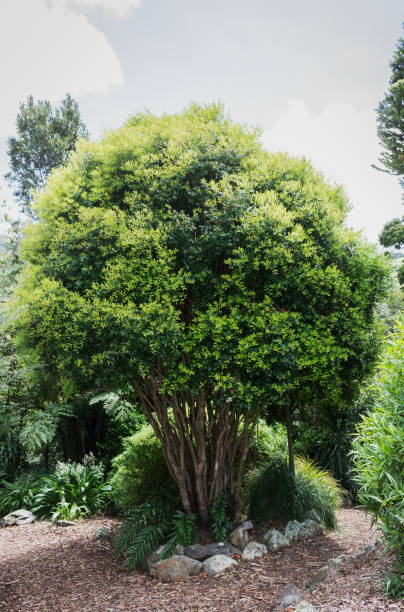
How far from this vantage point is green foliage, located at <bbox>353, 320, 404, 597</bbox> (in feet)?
9.66

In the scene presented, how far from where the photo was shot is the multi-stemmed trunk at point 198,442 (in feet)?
17.8

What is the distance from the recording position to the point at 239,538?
525 cm

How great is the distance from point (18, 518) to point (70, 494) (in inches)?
38.0

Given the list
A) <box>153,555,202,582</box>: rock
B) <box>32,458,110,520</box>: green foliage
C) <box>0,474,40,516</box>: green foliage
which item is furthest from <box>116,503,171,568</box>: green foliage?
<box>0,474,40,516</box>: green foliage

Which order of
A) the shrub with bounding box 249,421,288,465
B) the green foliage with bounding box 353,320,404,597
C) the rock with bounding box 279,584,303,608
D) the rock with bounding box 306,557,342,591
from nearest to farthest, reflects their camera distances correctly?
1. the green foliage with bounding box 353,320,404,597
2. the rock with bounding box 279,584,303,608
3. the rock with bounding box 306,557,342,591
4. the shrub with bounding box 249,421,288,465

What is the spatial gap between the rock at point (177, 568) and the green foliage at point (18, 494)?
14.3 ft

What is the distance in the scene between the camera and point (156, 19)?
696cm

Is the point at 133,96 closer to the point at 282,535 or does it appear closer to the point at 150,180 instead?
the point at 150,180

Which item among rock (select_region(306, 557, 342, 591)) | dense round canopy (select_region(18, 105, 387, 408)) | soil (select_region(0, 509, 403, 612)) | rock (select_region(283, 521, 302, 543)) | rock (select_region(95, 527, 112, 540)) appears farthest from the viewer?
rock (select_region(95, 527, 112, 540))

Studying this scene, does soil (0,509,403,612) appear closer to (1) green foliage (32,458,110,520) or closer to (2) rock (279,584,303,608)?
(2) rock (279,584,303,608)

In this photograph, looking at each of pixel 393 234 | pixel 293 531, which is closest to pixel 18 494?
pixel 293 531

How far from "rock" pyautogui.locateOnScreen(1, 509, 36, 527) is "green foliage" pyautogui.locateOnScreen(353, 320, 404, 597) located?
6.48m

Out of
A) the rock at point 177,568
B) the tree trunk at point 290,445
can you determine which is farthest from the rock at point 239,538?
the tree trunk at point 290,445

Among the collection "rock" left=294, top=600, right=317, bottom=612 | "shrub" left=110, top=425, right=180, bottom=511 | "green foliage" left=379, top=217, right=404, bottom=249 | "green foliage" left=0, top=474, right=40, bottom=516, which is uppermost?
"green foliage" left=379, top=217, right=404, bottom=249
